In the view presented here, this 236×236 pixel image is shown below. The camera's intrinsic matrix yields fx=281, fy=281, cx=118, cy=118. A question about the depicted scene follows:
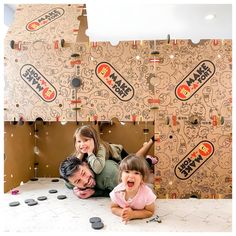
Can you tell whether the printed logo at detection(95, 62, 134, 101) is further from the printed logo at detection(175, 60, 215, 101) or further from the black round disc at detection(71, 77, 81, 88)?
the printed logo at detection(175, 60, 215, 101)

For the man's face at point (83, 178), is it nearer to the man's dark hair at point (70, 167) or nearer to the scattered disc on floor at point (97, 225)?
the man's dark hair at point (70, 167)

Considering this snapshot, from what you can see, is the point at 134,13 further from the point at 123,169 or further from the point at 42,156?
the point at 123,169

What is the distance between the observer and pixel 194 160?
143 centimetres

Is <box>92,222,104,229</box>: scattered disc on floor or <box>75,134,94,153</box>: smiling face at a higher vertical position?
<box>75,134,94,153</box>: smiling face

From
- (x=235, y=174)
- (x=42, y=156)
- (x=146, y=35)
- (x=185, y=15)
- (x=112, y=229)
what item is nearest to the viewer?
(x=235, y=174)

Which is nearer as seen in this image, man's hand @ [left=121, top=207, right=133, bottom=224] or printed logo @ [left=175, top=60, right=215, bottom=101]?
man's hand @ [left=121, top=207, right=133, bottom=224]

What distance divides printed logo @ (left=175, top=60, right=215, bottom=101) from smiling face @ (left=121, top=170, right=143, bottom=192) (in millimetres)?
466

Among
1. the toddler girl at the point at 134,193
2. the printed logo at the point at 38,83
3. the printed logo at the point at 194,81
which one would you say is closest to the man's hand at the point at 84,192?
the toddler girl at the point at 134,193

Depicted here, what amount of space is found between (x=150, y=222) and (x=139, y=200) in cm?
11

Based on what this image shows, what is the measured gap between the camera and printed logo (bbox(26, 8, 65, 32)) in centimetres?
157

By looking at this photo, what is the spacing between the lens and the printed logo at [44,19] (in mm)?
1572

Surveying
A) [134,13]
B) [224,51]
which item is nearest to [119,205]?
[224,51]

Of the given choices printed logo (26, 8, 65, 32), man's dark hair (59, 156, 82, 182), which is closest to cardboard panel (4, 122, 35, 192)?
man's dark hair (59, 156, 82, 182)

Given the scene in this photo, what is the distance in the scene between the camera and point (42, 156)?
1.99 metres
